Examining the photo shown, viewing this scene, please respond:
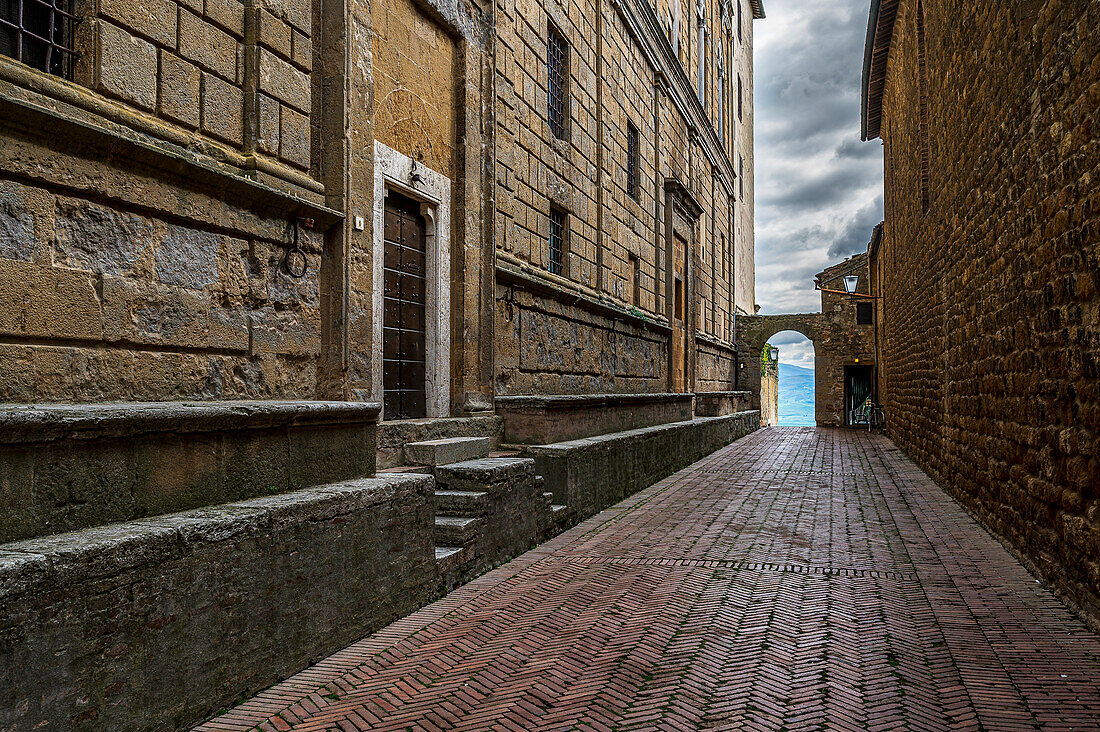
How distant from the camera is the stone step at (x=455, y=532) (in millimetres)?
5180

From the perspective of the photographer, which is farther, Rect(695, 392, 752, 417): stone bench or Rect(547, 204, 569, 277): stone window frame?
Rect(695, 392, 752, 417): stone bench

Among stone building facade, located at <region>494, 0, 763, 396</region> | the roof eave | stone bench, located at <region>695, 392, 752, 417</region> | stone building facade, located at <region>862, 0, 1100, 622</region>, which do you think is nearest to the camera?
stone building facade, located at <region>862, 0, 1100, 622</region>

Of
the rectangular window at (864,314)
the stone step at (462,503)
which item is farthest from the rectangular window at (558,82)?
the rectangular window at (864,314)

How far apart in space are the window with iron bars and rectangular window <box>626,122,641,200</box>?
1153 cm

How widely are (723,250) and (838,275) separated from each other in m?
7.34

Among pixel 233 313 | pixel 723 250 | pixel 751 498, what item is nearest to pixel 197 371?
pixel 233 313

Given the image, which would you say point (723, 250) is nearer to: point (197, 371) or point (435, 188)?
point (435, 188)

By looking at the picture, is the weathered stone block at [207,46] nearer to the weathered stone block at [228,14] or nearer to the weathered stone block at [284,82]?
the weathered stone block at [228,14]

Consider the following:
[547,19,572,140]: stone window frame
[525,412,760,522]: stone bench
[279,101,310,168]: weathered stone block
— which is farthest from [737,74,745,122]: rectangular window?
[279,101,310,168]: weathered stone block

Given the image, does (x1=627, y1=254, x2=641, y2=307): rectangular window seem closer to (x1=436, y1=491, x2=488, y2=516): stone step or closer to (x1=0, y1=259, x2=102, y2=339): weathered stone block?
(x1=436, y1=491, x2=488, y2=516): stone step

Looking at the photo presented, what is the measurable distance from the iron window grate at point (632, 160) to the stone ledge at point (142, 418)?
11.4 meters

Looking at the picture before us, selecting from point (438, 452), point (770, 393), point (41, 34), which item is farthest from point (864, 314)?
point (41, 34)

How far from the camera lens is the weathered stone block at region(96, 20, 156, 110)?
3.79 m

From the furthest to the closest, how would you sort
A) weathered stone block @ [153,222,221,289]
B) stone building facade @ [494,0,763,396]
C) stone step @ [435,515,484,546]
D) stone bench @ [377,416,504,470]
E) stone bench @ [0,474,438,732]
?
stone building facade @ [494,0,763,396] < stone bench @ [377,416,504,470] < stone step @ [435,515,484,546] < weathered stone block @ [153,222,221,289] < stone bench @ [0,474,438,732]
